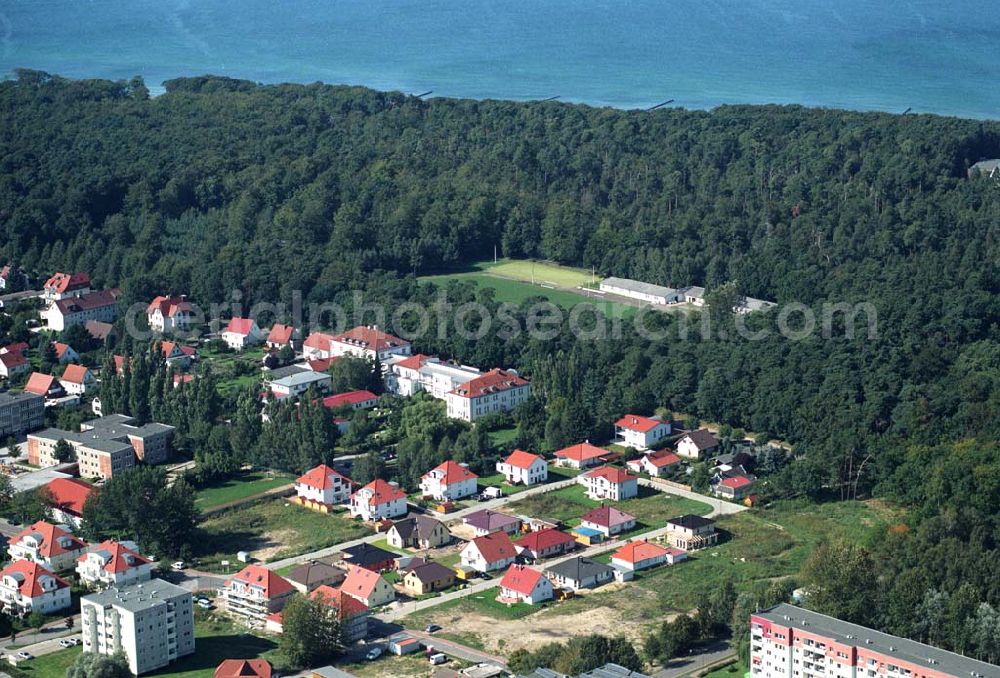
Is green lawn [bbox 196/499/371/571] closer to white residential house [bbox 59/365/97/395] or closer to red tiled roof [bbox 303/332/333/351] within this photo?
white residential house [bbox 59/365/97/395]

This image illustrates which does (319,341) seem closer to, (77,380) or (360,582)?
(77,380)

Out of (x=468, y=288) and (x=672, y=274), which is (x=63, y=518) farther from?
(x=672, y=274)

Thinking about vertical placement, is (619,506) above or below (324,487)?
below

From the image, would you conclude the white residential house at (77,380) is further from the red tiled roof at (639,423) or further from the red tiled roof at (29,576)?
the red tiled roof at (639,423)

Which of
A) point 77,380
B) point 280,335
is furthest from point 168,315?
point 77,380

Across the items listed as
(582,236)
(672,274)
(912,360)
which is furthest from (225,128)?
(912,360)

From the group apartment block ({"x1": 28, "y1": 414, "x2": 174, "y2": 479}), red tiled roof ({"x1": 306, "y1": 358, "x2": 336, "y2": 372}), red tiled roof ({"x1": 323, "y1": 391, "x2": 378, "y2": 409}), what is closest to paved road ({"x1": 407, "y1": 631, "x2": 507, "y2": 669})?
apartment block ({"x1": 28, "y1": 414, "x2": 174, "y2": 479})
